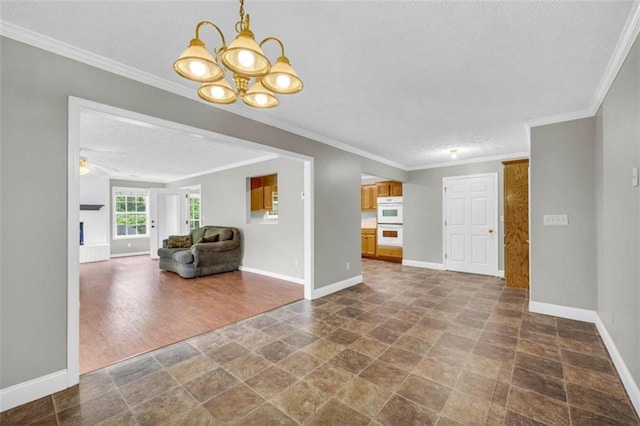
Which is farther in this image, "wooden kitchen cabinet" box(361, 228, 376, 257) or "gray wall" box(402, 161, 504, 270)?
"wooden kitchen cabinet" box(361, 228, 376, 257)

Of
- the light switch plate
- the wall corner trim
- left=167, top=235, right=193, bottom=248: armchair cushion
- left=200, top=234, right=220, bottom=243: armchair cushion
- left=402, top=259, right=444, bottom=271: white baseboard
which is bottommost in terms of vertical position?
the wall corner trim

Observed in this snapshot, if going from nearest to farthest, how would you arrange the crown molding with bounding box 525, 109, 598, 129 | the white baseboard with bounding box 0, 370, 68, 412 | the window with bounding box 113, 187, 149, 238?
1. the white baseboard with bounding box 0, 370, 68, 412
2. the crown molding with bounding box 525, 109, 598, 129
3. the window with bounding box 113, 187, 149, 238

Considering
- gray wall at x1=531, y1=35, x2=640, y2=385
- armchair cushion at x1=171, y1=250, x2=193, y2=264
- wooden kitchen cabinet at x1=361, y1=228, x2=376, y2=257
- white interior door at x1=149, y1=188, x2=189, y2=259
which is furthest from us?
white interior door at x1=149, y1=188, x2=189, y2=259

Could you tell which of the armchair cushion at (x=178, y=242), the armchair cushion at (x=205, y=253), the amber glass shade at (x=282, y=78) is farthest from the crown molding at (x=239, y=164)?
the amber glass shade at (x=282, y=78)

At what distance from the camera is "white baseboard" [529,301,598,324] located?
3.11 m

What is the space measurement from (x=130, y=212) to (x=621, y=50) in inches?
421

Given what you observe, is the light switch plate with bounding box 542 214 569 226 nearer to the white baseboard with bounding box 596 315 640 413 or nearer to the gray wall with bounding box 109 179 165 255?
the white baseboard with bounding box 596 315 640 413

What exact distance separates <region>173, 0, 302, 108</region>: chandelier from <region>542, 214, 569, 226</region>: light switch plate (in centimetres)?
356

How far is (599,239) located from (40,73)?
5164 millimetres

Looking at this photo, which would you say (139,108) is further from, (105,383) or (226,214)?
(226,214)

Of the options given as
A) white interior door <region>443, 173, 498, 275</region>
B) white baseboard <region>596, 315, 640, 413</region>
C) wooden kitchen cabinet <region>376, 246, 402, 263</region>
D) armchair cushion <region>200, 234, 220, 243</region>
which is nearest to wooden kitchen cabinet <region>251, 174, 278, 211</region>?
A: armchair cushion <region>200, 234, 220, 243</region>

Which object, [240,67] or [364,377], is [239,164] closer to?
[240,67]

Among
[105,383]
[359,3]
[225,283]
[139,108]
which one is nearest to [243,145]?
[139,108]

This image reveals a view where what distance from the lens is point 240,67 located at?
132 cm
